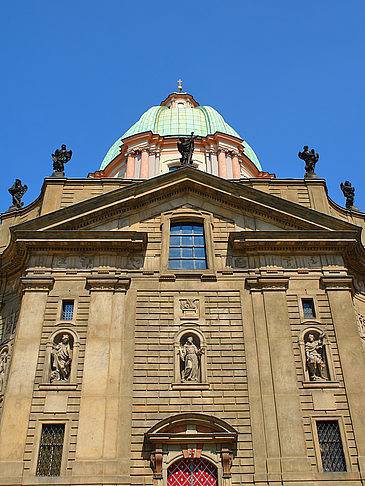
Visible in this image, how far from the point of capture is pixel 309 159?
24266 mm

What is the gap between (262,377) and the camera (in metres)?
18.0

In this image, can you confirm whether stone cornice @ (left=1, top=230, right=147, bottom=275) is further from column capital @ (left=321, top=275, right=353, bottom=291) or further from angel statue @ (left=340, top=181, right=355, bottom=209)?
angel statue @ (left=340, top=181, right=355, bottom=209)

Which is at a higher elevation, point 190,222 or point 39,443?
point 190,222

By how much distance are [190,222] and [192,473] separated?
9523mm

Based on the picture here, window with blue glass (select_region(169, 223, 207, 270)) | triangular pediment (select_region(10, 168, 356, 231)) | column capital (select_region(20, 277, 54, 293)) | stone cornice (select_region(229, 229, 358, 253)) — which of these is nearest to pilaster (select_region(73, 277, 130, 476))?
column capital (select_region(20, 277, 54, 293))

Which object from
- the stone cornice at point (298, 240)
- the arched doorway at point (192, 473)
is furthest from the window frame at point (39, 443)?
the stone cornice at point (298, 240)

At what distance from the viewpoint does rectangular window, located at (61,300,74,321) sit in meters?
19.4

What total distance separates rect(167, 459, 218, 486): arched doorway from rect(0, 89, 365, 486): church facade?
1.8 inches

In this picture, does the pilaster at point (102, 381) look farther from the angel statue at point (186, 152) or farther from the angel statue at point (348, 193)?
the angel statue at point (348, 193)

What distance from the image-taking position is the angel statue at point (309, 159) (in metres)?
23.9

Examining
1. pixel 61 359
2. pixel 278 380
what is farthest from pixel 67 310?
pixel 278 380

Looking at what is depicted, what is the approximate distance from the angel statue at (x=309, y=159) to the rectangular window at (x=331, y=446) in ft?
35.4

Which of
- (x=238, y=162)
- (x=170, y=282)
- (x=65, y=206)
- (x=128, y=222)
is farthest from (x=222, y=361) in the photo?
(x=238, y=162)

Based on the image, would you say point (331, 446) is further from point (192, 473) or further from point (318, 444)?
point (192, 473)
